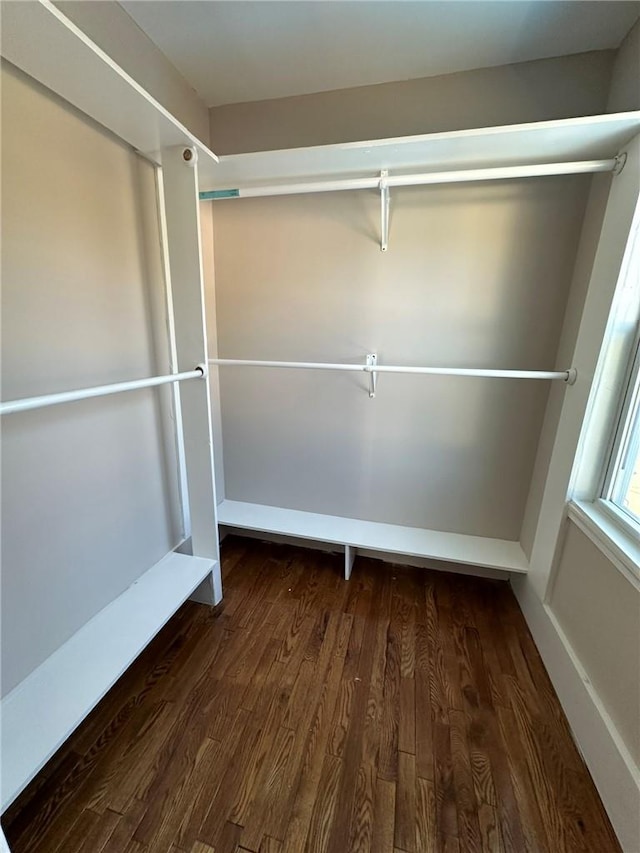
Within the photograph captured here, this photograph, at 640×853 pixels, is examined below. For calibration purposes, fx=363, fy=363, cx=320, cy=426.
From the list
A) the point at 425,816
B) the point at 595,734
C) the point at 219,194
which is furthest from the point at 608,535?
the point at 219,194

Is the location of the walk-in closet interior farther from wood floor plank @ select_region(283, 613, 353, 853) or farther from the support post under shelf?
wood floor plank @ select_region(283, 613, 353, 853)

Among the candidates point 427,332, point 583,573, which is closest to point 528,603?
point 583,573

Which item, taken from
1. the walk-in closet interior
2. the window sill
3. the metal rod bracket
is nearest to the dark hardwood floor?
the walk-in closet interior

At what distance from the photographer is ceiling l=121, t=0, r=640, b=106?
1303 millimetres

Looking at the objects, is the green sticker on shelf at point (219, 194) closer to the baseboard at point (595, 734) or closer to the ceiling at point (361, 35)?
the ceiling at point (361, 35)

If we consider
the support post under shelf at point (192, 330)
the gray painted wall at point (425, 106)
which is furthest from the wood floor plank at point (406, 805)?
the gray painted wall at point (425, 106)

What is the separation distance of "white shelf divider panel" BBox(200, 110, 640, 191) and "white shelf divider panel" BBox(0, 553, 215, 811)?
186 cm

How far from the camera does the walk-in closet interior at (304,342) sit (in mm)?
1146

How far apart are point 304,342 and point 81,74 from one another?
4.31ft

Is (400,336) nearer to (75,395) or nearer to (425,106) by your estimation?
(425,106)

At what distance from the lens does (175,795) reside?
1.14 meters

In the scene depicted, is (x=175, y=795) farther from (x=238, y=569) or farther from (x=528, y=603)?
(x=528, y=603)

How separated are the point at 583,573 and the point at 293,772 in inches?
50.1

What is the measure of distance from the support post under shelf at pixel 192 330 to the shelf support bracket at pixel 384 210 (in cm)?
78
